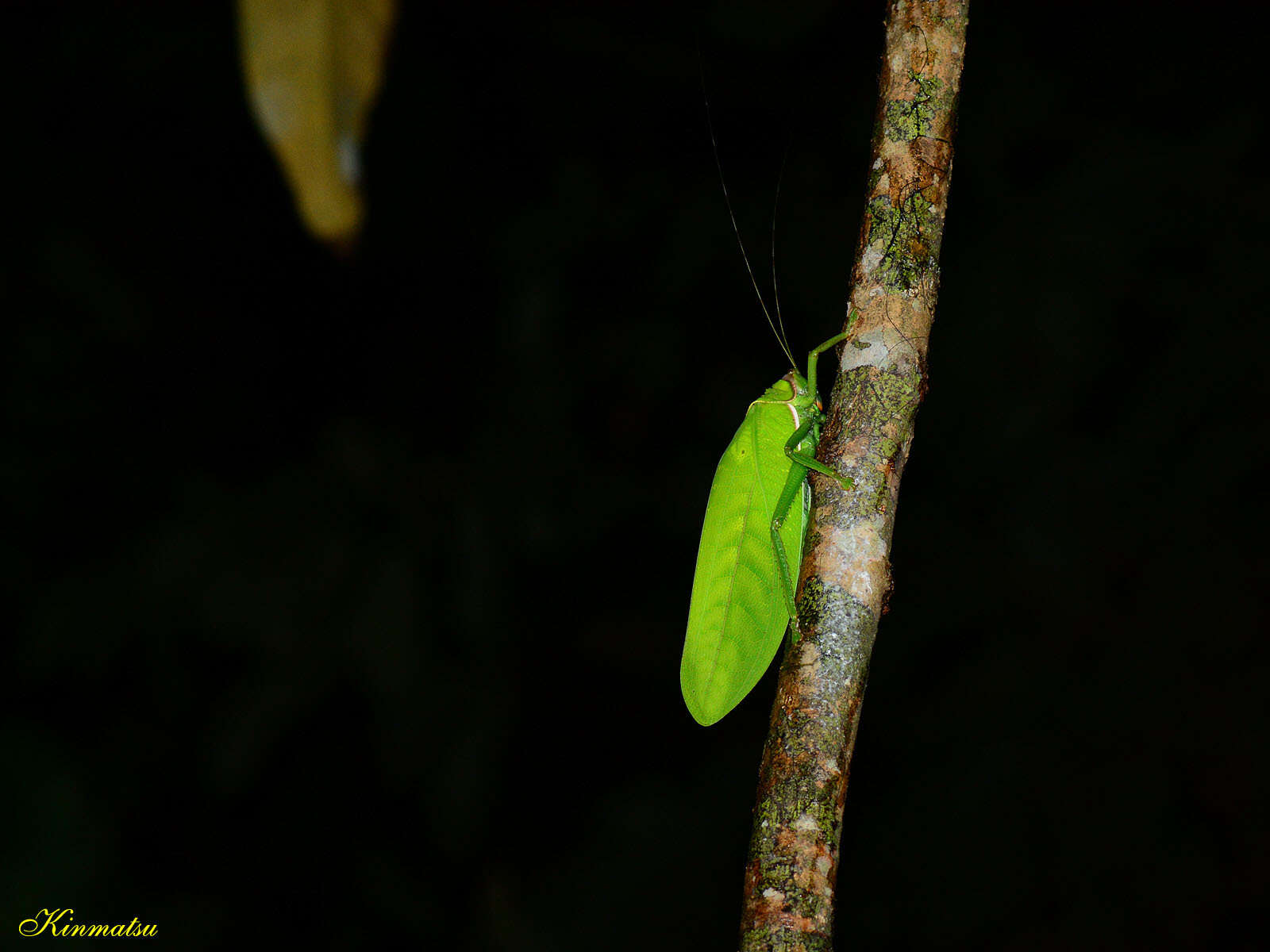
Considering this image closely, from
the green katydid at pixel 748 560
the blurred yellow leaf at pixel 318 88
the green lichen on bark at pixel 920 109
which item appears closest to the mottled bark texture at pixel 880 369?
the green lichen on bark at pixel 920 109

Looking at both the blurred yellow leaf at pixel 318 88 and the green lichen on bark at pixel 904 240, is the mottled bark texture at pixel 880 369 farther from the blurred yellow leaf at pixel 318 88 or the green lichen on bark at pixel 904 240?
the blurred yellow leaf at pixel 318 88

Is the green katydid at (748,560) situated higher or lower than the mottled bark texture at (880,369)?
lower

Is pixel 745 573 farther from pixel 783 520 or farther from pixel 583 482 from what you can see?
pixel 583 482

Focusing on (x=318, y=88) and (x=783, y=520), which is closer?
(x=318, y=88)

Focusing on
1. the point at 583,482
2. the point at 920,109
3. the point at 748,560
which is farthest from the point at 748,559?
the point at 583,482

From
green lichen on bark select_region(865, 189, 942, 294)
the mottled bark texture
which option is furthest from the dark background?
green lichen on bark select_region(865, 189, 942, 294)

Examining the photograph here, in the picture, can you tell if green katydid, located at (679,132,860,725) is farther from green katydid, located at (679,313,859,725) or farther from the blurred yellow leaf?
the blurred yellow leaf

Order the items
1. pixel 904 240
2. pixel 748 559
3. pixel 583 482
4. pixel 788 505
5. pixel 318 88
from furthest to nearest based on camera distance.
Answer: pixel 583 482 < pixel 748 559 < pixel 788 505 < pixel 318 88 < pixel 904 240
